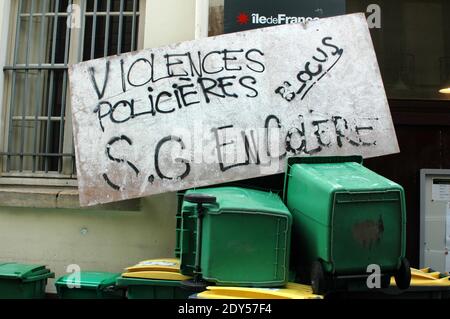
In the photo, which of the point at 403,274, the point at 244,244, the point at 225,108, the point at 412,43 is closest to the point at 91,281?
the point at 244,244

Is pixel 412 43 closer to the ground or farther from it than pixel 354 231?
farther from it

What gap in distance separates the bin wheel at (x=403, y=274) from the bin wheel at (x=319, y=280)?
596 millimetres

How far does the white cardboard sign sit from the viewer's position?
4617 mm

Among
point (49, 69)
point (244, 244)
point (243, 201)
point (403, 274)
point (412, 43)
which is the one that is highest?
point (412, 43)

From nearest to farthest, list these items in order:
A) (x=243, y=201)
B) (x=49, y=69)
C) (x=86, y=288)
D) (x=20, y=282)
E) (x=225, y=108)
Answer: (x=243, y=201), (x=86, y=288), (x=20, y=282), (x=225, y=108), (x=49, y=69)

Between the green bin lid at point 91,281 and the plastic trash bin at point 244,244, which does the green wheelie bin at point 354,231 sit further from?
the green bin lid at point 91,281

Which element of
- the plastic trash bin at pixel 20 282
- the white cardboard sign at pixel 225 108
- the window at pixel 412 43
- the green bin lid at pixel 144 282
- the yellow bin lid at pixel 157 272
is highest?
the window at pixel 412 43

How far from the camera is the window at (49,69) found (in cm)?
571

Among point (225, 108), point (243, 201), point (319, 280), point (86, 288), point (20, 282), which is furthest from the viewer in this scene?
point (225, 108)

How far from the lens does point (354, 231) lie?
11.6ft

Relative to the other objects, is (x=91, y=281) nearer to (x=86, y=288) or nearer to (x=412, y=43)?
(x=86, y=288)

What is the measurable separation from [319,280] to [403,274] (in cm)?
67

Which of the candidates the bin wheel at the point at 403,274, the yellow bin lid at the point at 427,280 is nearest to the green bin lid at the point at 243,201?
the bin wheel at the point at 403,274

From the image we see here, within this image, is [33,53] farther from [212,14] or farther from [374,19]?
[374,19]
